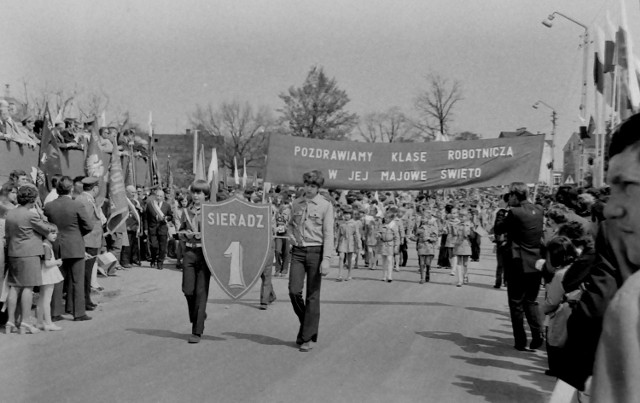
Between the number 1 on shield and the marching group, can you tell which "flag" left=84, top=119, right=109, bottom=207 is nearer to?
the marching group

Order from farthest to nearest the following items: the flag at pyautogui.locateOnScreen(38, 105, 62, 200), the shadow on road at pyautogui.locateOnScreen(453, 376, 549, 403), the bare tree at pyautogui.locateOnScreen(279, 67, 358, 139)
A: 1. the bare tree at pyautogui.locateOnScreen(279, 67, 358, 139)
2. the flag at pyautogui.locateOnScreen(38, 105, 62, 200)
3. the shadow on road at pyautogui.locateOnScreen(453, 376, 549, 403)

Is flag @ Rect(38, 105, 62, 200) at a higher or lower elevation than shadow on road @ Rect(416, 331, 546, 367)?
higher

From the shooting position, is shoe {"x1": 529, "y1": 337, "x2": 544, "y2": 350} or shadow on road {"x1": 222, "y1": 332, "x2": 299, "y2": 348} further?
shoe {"x1": 529, "y1": 337, "x2": 544, "y2": 350}

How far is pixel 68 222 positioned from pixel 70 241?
251 millimetres

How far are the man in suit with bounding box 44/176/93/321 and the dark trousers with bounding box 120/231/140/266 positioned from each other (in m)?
6.37

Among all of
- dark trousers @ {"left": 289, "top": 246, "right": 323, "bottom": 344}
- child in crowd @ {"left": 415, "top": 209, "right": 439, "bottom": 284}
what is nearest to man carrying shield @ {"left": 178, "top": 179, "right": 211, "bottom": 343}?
dark trousers @ {"left": 289, "top": 246, "right": 323, "bottom": 344}

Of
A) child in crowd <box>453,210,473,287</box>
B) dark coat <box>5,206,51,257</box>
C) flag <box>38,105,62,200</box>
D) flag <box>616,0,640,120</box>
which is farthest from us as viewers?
child in crowd <box>453,210,473,287</box>

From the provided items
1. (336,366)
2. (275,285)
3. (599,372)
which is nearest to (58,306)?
(336,366)

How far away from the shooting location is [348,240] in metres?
15.7

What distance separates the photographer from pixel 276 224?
621 inches

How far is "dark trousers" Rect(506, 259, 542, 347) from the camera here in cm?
796

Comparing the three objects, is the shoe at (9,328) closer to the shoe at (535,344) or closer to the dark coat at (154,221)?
the shoe at (535,344)

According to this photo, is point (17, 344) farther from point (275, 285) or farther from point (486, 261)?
point (486, 261)

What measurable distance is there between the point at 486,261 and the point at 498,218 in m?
12.4
